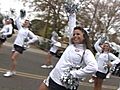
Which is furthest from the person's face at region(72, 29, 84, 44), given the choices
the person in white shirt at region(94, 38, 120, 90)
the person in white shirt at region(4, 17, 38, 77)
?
the person in white shirt at region(4, 17, 38, 77)

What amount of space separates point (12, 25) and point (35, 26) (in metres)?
31.0

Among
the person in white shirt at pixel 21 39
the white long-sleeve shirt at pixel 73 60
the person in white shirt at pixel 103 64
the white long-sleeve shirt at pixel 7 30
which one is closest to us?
the white long-sleeve shirt at pixel 73 60

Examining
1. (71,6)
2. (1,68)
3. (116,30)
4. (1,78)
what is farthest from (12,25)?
(116,30)

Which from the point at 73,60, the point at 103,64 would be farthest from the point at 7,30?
the point at 73,60

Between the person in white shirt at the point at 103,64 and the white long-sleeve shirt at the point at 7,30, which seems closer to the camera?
the person in white shirt at the point at 103,64

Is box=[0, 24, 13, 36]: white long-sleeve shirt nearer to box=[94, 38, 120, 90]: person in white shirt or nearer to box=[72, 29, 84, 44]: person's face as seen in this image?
box=[94, 38, 120, 90]: person in white shirt

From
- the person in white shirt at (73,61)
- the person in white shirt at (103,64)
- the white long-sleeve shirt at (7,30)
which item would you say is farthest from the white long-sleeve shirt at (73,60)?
the white long-sleeve shirt at (7,30)

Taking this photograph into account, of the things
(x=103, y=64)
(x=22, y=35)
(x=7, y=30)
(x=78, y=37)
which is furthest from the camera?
(x=7, y=30)

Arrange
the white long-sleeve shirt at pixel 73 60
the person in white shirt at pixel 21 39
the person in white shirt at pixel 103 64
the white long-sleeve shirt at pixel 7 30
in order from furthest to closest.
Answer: the white long-sleeve shirt at pixel 7 30, the person in white shirt at pixel 21 39, the person in white shirt at pixel 103 64, the white long-sleeve shirt at pixel 73 60

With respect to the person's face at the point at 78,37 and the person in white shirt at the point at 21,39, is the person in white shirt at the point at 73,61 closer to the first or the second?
the person's face at the point at 78,37

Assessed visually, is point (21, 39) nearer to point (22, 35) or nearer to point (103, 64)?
point (22, 35)

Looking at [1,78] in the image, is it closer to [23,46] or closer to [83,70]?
[23,46]

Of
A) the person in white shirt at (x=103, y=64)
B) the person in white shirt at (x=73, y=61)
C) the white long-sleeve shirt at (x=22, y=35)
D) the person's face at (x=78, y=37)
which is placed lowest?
the person in white shirt at (x=103, y=64)

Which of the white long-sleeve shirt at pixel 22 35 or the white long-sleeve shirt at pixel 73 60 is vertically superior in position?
the white long-sleeve shirt at pixel 73 60
